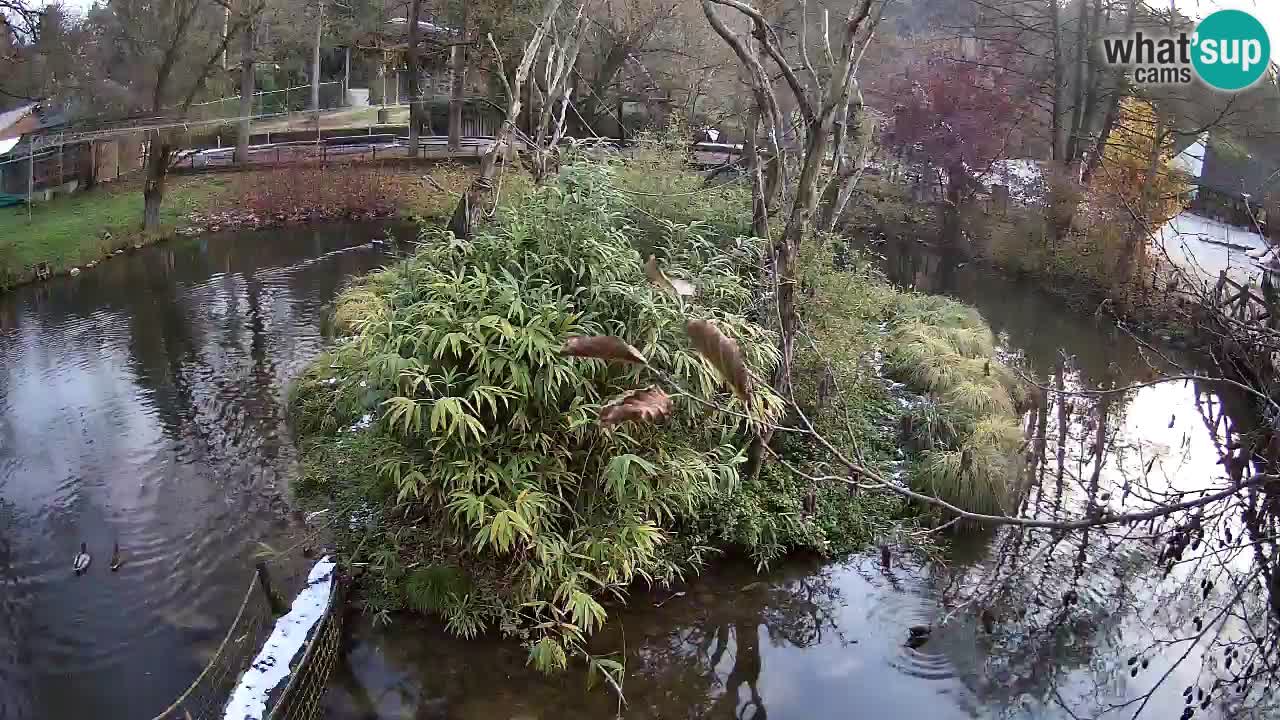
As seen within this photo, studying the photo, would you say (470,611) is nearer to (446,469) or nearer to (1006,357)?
(446,469)

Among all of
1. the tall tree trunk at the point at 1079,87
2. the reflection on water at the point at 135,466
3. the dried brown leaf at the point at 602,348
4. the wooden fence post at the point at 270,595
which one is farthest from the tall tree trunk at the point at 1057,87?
the dried brown leaf at the point at 602,348

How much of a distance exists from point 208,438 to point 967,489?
6.16 metres

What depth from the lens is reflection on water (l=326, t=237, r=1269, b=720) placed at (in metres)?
4.96

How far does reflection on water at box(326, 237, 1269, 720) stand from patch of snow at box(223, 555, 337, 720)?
0.93 ft

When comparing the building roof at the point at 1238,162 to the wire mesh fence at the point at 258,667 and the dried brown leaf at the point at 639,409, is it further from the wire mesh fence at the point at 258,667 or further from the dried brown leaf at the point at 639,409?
the dried brown leaf at the point at 639,409

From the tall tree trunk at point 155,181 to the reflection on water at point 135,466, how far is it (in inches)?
68.7

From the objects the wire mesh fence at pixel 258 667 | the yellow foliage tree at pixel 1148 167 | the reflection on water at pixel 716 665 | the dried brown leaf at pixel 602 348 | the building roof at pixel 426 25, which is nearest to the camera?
the dried brown leaf at pixel 602 348

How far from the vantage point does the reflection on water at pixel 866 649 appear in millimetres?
4965

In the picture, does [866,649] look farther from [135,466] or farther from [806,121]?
[135,466]

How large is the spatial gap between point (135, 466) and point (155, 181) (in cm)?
885

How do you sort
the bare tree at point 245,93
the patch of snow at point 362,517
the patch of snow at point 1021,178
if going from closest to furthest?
the patch of snow at point 362,517
the patch of snow at point 1021,178
the bare tree at point 245,93

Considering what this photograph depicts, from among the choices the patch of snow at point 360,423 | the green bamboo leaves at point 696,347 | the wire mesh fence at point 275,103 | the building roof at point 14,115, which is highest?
the wire mesh fence at point 275,103

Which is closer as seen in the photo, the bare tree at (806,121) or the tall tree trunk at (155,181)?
the bare tree at (806,121)

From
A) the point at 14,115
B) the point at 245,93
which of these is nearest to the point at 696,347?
the point at 245,93
